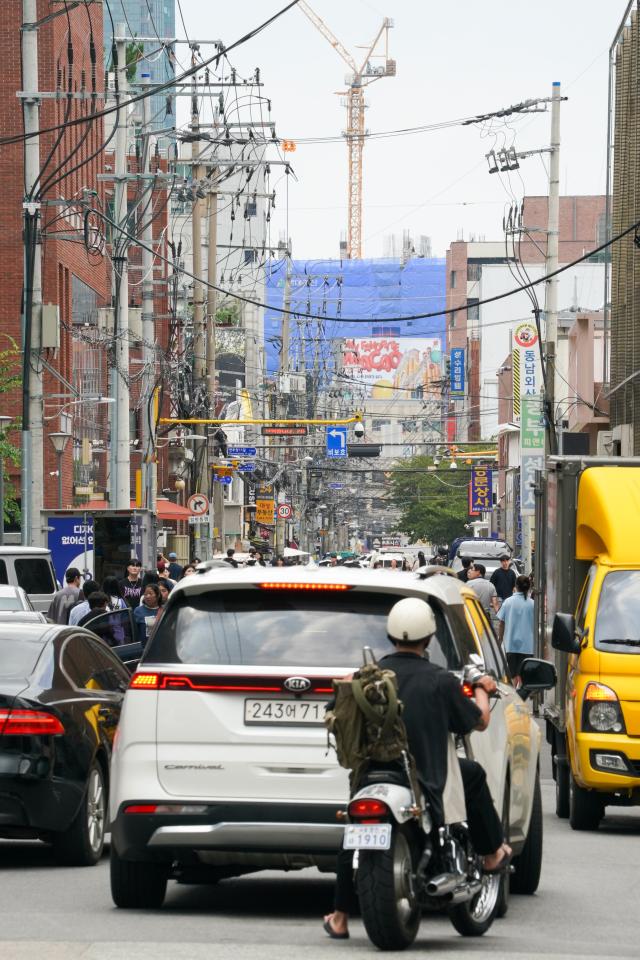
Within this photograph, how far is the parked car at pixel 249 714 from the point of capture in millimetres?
8375

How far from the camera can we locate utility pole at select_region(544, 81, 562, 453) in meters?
40.3

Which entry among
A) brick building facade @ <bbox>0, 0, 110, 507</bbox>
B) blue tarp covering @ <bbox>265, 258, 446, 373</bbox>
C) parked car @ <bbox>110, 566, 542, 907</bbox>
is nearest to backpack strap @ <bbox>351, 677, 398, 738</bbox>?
parked car @ <bbox>110, 566, 542, 907</bbox>

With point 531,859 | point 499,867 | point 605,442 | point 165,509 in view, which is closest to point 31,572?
point 531,859

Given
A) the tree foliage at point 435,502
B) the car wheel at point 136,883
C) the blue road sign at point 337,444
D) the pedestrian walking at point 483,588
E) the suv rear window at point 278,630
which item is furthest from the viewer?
the tree foliage at point 435,502

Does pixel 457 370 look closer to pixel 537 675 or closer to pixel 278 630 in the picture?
pixel 537 675

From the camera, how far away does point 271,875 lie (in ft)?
37.3

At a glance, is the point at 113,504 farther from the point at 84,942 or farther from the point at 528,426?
the point at 84,942

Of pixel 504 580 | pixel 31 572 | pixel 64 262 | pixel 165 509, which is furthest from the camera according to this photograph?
pixel 165 509

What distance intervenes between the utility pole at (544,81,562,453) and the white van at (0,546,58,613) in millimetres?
14922

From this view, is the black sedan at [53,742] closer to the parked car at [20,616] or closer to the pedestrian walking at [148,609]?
the parked car at [20,616]

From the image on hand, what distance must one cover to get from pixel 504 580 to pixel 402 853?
23.7 meters

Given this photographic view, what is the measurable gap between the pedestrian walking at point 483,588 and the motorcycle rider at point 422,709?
1883cm

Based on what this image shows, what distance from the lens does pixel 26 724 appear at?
1112cm

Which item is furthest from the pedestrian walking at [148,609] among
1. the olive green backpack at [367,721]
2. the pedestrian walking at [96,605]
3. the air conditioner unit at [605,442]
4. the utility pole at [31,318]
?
the air conditioner unit at [605,442]
